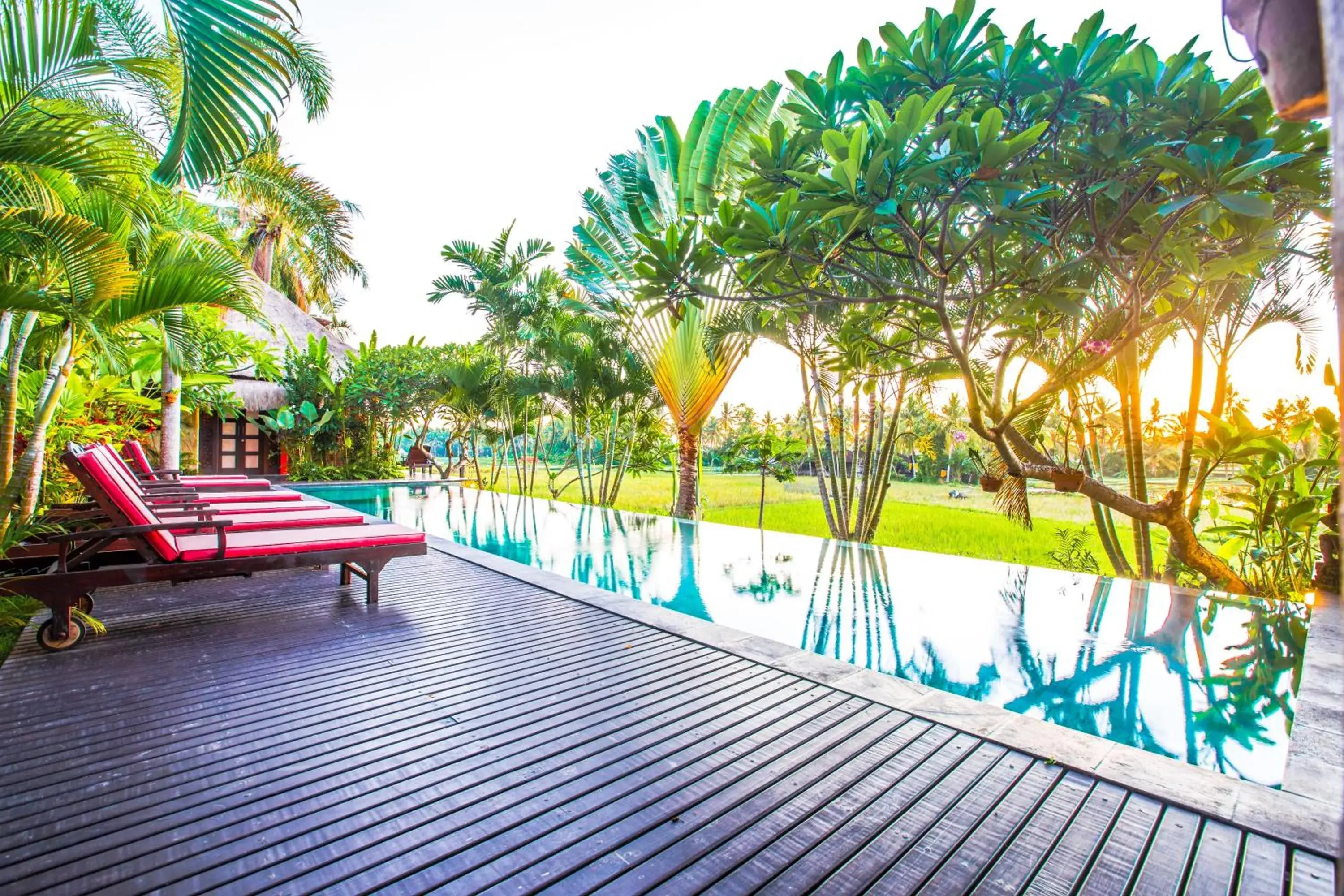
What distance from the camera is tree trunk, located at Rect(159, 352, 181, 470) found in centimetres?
930

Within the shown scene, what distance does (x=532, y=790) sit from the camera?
2.02 meters

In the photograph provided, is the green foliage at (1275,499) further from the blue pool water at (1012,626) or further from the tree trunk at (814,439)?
the tree trunk at (814,439)

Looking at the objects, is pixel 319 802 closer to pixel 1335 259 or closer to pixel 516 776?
pixel 516 776

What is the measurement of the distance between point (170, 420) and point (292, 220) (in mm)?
5778

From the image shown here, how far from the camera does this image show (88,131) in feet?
12.1

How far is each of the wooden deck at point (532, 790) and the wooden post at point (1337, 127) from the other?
1559 millimetres

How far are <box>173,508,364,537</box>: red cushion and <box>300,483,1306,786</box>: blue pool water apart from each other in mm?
1726

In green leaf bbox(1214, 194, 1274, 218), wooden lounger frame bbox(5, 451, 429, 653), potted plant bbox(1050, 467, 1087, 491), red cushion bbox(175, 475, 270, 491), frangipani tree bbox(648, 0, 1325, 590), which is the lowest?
wooden lounger frame bbox(5, 451, 429, 653)

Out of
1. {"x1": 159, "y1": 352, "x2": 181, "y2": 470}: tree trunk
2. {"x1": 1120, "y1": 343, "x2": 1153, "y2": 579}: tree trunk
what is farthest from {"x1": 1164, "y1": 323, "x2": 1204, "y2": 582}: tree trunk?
{"x1": 159, "y1": 352, "x2": 181, "y2": 470}: tree trunk

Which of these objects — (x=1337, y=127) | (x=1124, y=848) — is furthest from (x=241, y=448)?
(x=1337, y=127)

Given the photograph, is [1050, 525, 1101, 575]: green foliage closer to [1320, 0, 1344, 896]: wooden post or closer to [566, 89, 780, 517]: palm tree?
[566, 89, 780, 517]: palm tree

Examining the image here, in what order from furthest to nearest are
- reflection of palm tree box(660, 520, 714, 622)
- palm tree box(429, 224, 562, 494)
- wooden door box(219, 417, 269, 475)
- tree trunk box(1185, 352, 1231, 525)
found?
wooden door box(219, 417, 269, 475), palm tree box(429, 224, 562, 494), tree trunk box(1185, 352, 1231, 525), reflection of palm tree box(660, 520, 714, 622)

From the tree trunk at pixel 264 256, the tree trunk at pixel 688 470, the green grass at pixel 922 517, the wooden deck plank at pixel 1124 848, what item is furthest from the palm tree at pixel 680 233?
the tree trunk at pixel 264 256

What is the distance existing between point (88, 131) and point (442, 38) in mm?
13401
